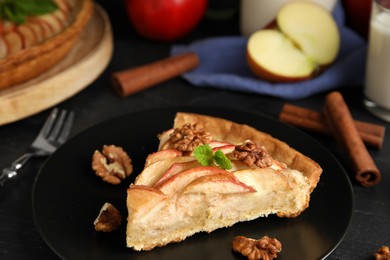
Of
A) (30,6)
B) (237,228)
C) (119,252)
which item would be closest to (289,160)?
(237,228)

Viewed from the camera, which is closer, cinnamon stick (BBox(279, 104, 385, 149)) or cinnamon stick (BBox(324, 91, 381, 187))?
cinnamon stick (BBox(324, 91, 381, 187))

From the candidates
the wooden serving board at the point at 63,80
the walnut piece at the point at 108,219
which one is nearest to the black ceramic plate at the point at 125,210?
the walnut piece at the point at 108,219

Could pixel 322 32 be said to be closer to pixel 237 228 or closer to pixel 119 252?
pixel 237 228

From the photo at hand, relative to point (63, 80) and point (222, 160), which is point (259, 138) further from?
point (63, 80)

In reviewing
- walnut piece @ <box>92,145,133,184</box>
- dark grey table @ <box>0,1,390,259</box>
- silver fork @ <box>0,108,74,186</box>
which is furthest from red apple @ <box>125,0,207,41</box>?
walnut piece @ <box>92,145,133,184</box>

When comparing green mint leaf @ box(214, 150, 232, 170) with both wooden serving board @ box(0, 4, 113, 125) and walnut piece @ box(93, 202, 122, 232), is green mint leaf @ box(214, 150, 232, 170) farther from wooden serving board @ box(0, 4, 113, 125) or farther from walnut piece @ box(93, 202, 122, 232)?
wooden serving board @ box(0, 4, 113, 125)

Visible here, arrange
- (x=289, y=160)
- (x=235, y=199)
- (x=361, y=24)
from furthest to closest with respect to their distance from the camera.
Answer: (x=361, y=24), (x=289, y=160), (x=235, y=199)
